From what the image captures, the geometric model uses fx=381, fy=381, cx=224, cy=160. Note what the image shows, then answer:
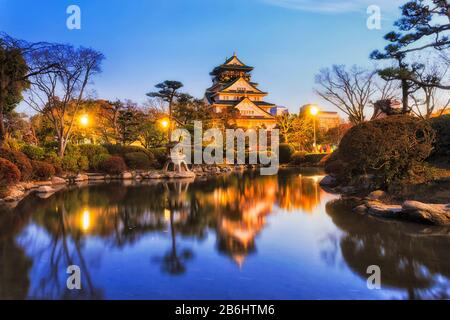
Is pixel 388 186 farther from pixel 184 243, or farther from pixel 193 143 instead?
pixel 193 143

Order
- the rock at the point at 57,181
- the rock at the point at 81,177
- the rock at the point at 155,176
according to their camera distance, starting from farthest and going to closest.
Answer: the rock at the point at 155,176
the rock at the point at 81,177
the rock at the point at 57,181

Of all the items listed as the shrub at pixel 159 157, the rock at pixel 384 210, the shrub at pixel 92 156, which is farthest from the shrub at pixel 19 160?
the rock at pixel 384 210

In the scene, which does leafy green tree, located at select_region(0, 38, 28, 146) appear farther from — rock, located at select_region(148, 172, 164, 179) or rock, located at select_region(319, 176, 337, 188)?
rock, located at select_region(319, 176, 337, 188)

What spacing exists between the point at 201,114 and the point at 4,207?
18.9m

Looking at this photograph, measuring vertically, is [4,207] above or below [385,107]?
below

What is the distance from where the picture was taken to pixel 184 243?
6.34 m

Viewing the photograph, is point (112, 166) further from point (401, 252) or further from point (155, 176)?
point (401, 252)

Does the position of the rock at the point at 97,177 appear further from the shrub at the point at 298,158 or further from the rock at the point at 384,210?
the shrub at the point at 298,158

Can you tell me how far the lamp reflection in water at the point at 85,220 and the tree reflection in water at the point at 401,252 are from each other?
4.85 metres

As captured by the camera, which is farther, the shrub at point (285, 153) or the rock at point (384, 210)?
the shrub at point (285, 153)

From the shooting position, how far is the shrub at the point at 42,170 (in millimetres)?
16562

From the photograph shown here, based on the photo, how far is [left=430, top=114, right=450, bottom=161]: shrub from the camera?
492 inches

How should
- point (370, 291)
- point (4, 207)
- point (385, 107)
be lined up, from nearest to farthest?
point (370, 291), point (4, 207), point (385, 107)
